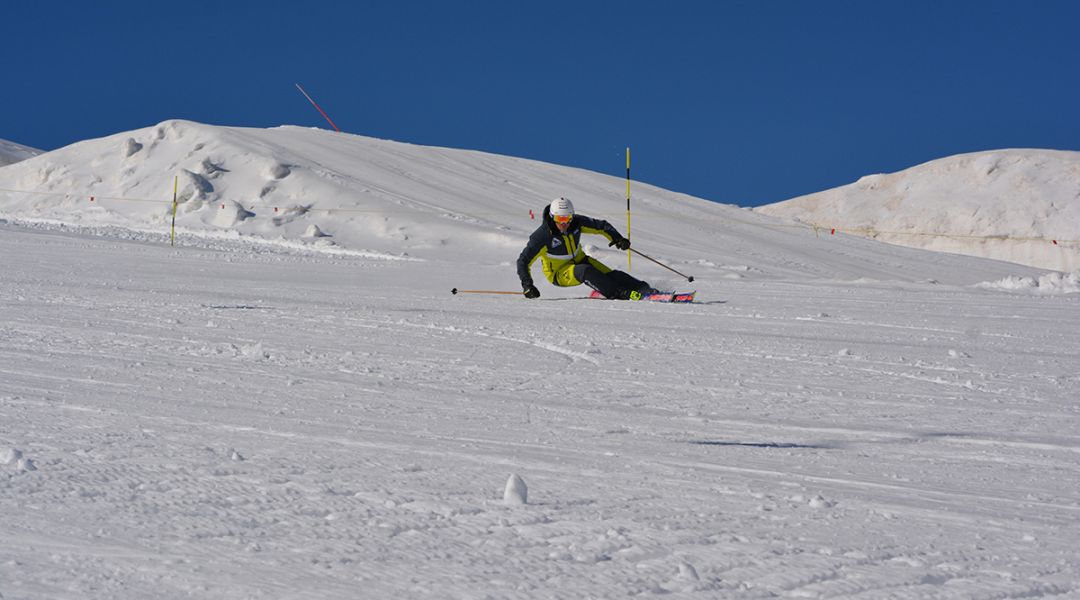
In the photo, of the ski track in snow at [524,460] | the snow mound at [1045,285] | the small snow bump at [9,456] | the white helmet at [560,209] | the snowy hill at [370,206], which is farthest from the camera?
the snowy hill at [370,206]

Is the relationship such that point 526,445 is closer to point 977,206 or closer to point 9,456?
point 9,456

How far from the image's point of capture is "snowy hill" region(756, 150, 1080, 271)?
252ft

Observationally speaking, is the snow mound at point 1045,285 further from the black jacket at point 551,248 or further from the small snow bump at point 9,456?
the small snow bump at point 9,456

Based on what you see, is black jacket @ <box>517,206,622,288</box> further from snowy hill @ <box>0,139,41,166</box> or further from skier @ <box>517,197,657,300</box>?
snowy hill @ <box>0,139,41,166</box>

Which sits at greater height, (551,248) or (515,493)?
(551,248)

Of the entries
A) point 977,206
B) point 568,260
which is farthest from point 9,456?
point 977,206

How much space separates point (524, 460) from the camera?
176 inches

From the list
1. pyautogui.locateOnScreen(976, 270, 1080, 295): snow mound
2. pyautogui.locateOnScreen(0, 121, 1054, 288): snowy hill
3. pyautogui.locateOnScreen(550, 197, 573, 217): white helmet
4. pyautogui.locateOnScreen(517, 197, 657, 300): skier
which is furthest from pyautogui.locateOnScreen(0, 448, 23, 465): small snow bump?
pyautogui.locateOnScreen(0, 121, 1054, 288): snowy hill

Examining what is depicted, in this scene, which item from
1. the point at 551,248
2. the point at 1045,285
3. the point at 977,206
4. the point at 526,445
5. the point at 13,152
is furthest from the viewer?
the point at 13,152

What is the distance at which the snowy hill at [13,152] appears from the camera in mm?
82875

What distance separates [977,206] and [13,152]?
69.7m

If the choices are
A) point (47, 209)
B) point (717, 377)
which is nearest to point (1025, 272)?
point (47, 209)

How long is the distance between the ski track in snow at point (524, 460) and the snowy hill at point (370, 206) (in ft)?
43.9

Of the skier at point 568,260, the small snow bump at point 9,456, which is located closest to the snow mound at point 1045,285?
the skier at point 568,260
